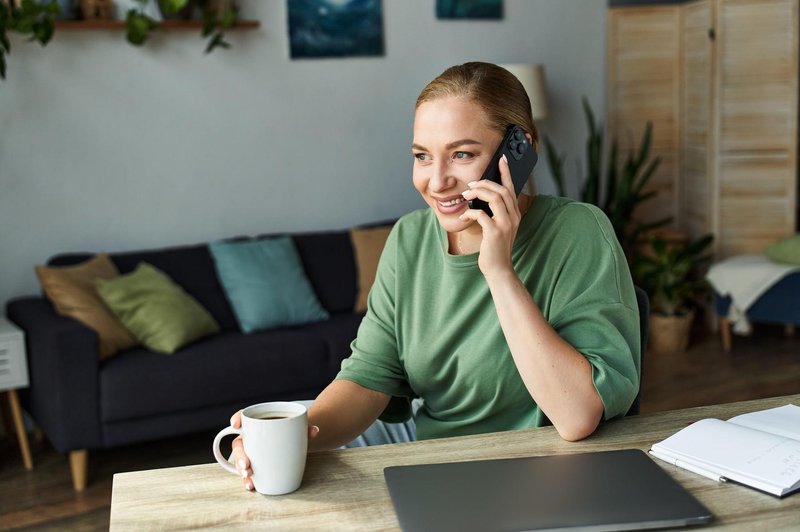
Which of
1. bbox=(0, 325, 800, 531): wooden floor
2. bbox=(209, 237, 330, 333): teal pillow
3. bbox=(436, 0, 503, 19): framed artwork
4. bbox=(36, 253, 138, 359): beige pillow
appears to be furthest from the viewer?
bbox=(436, 0, 503, 19): framed artwork

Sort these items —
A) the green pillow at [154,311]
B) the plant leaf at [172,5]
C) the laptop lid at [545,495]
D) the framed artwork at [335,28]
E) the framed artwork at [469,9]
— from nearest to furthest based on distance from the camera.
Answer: the laptop lid at [545,495]
the green pillow at [154,311]
the plant leaf at [172,5]
the framed artwork at [335,28]
the framed artwork at [469,9]

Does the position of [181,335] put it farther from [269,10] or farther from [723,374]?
[723,374]

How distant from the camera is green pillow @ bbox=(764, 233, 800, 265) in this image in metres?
4.81

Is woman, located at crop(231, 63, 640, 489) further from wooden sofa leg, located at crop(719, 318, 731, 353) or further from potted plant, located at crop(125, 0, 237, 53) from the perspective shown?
wooden sofa leg, located at crop(719, 318, 731, 353)

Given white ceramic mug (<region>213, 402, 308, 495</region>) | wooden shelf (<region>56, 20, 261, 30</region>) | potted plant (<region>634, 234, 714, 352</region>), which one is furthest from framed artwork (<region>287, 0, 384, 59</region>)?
white ceramic mug (<region>213, 402, 308, 495</region>)

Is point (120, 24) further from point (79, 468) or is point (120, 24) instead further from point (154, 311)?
point (79, 468)

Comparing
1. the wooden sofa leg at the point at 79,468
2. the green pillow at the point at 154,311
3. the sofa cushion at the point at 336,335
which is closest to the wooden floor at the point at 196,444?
the wooden sofa leg at the point at 79,468

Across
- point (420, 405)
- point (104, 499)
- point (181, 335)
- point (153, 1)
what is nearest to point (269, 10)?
point (153, 1)

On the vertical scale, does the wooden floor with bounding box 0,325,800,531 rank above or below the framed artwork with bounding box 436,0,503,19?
below

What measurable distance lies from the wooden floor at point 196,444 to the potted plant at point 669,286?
0.10m

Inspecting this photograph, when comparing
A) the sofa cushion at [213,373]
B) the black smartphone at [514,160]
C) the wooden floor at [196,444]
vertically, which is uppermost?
the black smartphone at [514,160]

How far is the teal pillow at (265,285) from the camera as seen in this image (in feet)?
13.1

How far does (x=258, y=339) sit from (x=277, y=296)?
1.08ft

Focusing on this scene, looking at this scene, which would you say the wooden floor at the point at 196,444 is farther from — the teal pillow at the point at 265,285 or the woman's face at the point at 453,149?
the woman's face at the point at 453,149
